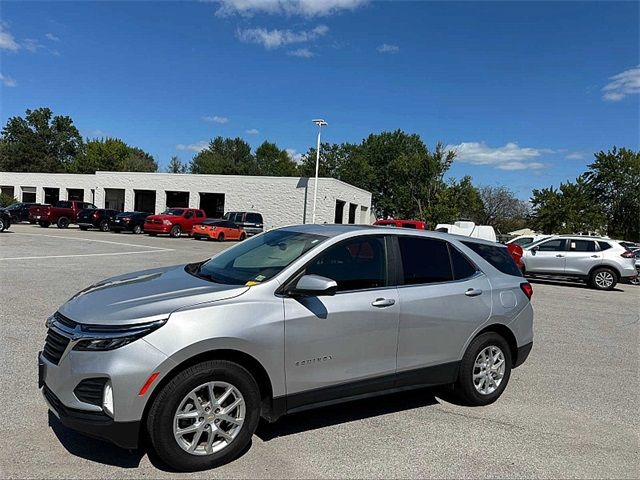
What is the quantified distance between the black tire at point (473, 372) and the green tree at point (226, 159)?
268 ft

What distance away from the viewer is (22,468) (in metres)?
3.27

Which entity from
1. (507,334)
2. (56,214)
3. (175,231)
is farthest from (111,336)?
(56,214)

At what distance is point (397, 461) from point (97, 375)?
7.21 feet

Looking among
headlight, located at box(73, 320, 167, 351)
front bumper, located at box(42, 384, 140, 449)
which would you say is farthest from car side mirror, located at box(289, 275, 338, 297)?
front bumper, located at box(42, 384, 140, 449)

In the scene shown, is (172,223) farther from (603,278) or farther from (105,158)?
(105,158)

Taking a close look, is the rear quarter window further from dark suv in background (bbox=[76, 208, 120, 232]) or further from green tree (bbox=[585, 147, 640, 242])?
green tree (bbox=[585, 147, 640, 242])

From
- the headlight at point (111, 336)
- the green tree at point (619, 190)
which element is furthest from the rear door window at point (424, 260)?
the green tree at point (619, 190)

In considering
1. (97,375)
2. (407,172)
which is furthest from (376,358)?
(407,172)

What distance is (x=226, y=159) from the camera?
299 ft

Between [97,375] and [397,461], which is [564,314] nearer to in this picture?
[397,461]

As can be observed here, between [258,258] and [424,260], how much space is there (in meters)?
1.56

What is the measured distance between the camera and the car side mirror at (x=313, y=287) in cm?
360

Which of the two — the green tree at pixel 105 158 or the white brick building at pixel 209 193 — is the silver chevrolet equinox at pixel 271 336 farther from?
the green tree at pixel 105 158

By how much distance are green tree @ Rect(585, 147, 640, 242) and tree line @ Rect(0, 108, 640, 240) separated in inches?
4.0
